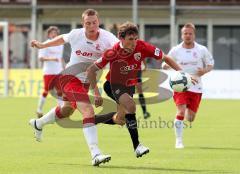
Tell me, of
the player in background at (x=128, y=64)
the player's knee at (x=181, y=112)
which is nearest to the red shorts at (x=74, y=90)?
the player in background at (x=128, y=64)

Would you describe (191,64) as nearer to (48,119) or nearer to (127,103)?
(48,119)

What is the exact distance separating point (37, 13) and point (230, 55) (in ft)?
35.5

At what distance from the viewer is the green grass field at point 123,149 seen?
35.4ft

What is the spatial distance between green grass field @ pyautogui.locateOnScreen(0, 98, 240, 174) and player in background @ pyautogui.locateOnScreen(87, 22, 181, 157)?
0.61 metres

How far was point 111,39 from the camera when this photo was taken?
11969 mm

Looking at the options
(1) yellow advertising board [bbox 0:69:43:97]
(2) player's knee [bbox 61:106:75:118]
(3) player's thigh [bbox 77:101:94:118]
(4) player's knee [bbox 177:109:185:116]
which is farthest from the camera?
(1) yellow advertising board [bbox 0:69:43:97]

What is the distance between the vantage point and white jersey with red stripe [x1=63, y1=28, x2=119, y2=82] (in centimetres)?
1191

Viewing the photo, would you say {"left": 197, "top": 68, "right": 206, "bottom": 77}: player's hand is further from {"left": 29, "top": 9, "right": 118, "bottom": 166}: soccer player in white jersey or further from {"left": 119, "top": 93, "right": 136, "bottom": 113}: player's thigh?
{"left": 119, "top": 93, "right": 136, "bottom": 113}: player's thigh

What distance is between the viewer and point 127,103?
11.5 m

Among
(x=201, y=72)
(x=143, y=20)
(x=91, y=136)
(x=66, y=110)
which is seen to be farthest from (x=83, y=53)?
(x=143, y=20)

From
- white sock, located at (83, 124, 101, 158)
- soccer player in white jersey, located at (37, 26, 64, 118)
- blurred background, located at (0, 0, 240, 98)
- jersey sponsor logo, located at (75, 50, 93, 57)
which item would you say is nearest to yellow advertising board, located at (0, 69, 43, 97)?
blurred background, located at (0, 0, 240, 98)

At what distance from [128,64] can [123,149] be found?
233 cm

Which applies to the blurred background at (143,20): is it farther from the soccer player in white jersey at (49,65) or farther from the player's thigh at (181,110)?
the player's thigh at (181,110)

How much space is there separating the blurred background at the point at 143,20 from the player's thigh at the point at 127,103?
3096 centimetres
